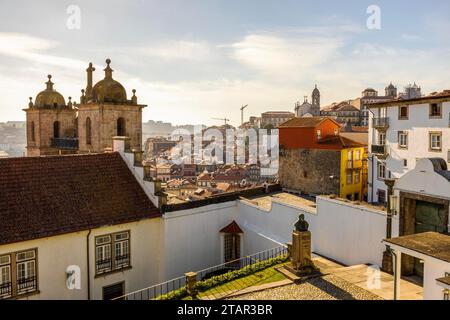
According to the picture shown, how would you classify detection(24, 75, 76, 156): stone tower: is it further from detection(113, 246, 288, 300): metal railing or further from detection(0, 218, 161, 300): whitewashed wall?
detection(113, 246, 288, 300): metal railing

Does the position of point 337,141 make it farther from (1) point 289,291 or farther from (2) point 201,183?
(2) point 201,183

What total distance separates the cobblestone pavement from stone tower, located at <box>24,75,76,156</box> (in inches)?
1232

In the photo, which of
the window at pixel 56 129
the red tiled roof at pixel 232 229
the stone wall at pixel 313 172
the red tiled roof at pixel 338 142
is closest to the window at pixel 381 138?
the red tiled roof at pixel 338 142

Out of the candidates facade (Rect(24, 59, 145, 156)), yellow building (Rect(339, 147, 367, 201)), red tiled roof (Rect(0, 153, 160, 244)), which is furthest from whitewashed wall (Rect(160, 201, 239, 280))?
yellow building (Rect(339, 147, 367, 201))

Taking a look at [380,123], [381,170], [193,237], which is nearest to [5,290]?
[193,237]

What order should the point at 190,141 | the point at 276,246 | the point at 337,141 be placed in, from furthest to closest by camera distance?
the point at 190,141, the point at 337,141, the point at 276,246

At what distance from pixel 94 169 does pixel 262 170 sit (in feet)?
257

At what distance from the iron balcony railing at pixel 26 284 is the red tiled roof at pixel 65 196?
1.68 metres

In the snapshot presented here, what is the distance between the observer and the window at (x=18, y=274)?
15117 millimetres

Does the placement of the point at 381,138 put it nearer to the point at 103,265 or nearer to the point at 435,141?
the point at 435,141

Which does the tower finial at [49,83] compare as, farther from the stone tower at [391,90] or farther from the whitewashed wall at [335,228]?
the stone tower at [391,90]

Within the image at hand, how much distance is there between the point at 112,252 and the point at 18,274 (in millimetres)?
3981
